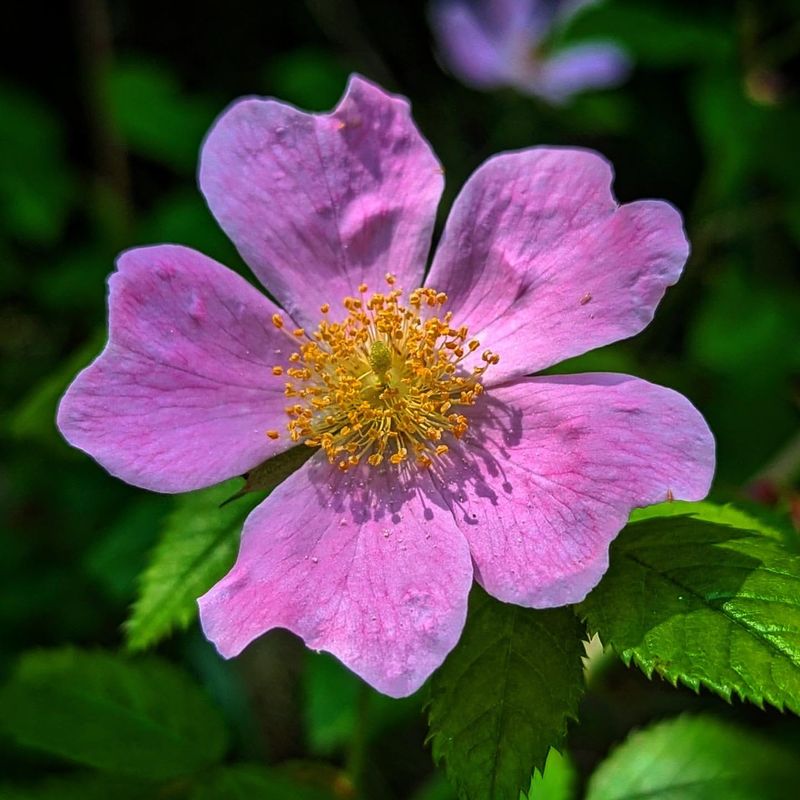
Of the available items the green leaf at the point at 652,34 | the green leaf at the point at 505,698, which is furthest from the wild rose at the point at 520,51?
the green leaf at the point at 505,698

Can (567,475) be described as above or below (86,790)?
above

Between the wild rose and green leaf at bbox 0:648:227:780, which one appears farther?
the wild rose

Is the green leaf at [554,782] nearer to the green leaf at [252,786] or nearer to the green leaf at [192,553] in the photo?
the green leaf at [252,786]

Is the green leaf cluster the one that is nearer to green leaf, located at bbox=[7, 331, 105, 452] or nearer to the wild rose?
green leaf, located at bbox=[7, 331, 105, 452]

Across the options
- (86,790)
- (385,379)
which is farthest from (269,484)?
(86,790)

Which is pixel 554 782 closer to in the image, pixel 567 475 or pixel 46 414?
pixel 567 475

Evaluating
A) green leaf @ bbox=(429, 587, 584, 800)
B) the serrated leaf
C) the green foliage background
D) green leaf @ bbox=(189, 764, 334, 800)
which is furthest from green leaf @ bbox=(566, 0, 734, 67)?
green leaf @ bbox=(189, 764, 334, 800)

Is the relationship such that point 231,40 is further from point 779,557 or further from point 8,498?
point 779,557
